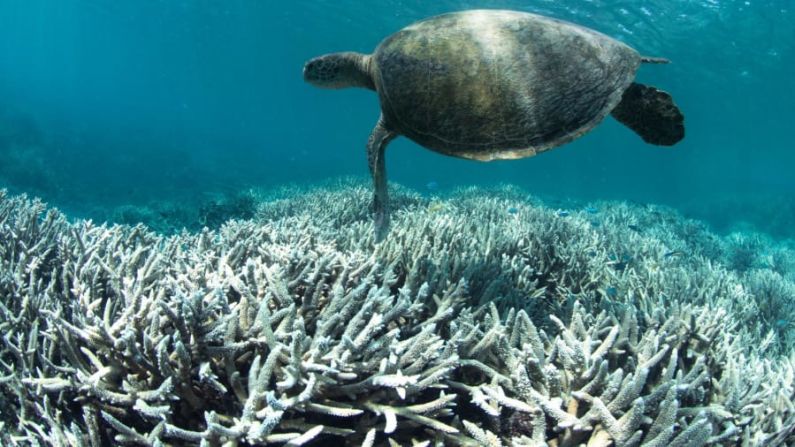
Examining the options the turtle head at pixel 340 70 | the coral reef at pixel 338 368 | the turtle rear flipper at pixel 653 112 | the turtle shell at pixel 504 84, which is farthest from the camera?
the turtle head at pixel 340 70

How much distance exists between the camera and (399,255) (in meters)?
3.58

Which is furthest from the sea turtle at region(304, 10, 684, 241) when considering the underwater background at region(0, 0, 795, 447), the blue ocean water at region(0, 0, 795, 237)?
the blue ocean water at region(0, 0, 795, 237)

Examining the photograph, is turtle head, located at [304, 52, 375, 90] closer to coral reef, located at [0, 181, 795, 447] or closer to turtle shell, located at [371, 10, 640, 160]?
turtle shell, located at [371, 10, 640, 160]

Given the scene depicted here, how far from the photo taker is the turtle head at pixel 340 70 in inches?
154

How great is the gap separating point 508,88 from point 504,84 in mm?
41

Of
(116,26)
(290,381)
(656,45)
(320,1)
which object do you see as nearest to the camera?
(290,381)

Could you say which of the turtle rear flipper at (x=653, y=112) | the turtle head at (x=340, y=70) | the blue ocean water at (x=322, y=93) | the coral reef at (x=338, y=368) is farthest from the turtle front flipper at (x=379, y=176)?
the blue ocean water at (x=322, y=93)

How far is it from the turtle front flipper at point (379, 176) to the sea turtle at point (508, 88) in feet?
0.46

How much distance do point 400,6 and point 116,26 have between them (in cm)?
6307

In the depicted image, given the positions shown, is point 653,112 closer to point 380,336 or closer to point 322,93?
point 380,336

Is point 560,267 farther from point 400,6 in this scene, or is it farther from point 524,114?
point 400,6

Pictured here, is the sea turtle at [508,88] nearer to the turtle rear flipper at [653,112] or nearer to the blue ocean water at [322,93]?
the turtle rear flipper at [653,112]

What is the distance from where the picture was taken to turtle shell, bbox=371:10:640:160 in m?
2.84

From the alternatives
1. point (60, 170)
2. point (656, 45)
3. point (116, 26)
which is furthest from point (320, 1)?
point (116, 26)
